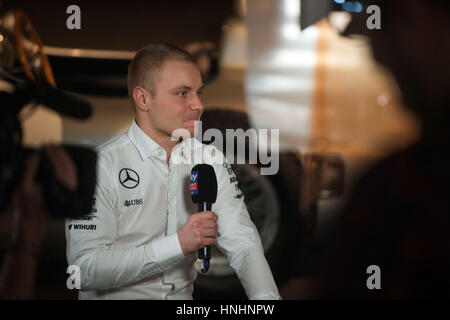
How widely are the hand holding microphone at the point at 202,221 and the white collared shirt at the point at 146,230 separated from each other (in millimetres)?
61

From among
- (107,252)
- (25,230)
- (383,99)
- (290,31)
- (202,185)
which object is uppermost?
(290,31)

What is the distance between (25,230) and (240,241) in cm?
102


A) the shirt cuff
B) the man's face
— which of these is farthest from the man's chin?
the shirt cuff

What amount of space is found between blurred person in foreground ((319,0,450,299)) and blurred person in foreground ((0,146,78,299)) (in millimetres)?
1268

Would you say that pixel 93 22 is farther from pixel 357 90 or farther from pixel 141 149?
pixel 357 90

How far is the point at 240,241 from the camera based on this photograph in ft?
5.58

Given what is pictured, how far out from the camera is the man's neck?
68.7 inches

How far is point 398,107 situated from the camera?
2.04 meters

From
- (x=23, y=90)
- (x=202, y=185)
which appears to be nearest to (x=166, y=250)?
(x=202, y=185)

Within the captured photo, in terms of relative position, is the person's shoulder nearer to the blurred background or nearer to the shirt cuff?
the blurred background

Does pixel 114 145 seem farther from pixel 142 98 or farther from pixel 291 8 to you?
pixel 291 8

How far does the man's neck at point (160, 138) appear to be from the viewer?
5.72 ft
